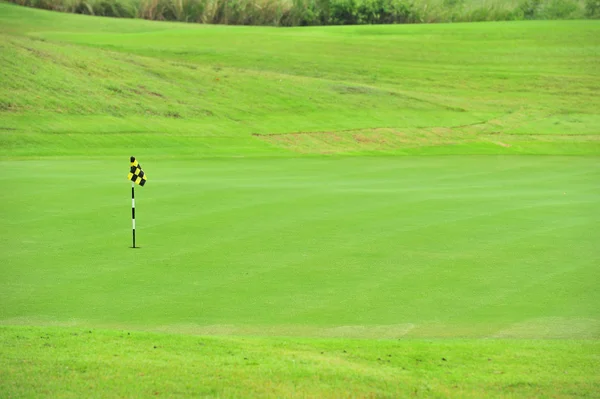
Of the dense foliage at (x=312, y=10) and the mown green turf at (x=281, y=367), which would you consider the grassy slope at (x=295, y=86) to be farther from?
the mown green turf at (x=281, y=367)

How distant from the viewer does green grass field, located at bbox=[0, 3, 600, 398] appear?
8406 millimetres

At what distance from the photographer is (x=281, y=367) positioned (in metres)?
8.34

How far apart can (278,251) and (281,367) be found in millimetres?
5443

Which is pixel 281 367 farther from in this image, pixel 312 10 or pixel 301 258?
pixel 312 10

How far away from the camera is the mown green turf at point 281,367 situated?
25.3 feet

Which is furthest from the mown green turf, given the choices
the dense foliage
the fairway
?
the dense foliage

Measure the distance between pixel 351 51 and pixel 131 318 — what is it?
5469cm

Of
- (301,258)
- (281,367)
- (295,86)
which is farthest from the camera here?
(295,86)

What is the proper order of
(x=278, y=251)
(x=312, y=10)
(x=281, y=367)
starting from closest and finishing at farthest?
(x=281, y=367)
(x=278, y=251)
(x=312, y=10)

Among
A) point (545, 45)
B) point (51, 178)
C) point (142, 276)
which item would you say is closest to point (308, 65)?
point (545, 45)

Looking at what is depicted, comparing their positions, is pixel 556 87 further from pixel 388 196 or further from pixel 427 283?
pixel 427 283

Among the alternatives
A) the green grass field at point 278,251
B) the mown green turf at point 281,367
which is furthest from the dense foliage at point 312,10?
the mown green turf at point 281,367

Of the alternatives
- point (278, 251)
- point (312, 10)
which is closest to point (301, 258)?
point (278, 251)

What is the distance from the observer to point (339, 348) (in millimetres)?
9227
